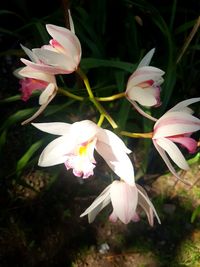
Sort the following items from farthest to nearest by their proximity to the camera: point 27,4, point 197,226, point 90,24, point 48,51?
point 27,4, point 197,226, point 90,24, point 48,51

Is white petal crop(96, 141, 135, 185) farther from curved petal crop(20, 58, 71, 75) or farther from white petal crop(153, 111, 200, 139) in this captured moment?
curved petal crop(20, 58, 71, 75)

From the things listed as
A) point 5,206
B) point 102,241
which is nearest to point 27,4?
point 5,206

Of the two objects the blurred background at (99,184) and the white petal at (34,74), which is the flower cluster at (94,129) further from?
the blurred background at (99,184)

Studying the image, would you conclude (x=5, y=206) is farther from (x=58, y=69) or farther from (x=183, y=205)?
(x=58, y=69)

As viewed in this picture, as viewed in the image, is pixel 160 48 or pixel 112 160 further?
pixel 160 48

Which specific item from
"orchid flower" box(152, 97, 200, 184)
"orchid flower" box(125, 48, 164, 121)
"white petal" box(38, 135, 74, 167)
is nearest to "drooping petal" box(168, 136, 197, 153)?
"orchid flower" box(152, 97, 200, 184)

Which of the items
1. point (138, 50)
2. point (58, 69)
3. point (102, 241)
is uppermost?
point (58, 69)
